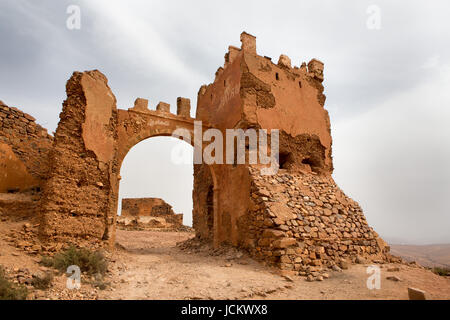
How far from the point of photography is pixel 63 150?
266 inches

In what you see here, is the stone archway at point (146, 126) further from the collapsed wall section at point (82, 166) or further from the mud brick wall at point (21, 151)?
the mud brick wall at point (21, 151)

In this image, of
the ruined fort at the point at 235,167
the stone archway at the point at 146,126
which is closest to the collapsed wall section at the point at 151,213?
the ruined fort at the point at 235,167

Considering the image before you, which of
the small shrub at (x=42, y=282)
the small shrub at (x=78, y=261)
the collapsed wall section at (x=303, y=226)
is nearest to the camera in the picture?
the small shrub at (x=42, y=282)

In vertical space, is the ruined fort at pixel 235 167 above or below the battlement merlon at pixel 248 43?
below

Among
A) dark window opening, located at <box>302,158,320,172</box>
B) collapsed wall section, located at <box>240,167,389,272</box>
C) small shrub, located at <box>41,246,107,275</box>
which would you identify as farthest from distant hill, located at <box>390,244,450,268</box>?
small shrub, located at <box>41,246,107,275</box>

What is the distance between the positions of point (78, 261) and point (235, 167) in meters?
4.68

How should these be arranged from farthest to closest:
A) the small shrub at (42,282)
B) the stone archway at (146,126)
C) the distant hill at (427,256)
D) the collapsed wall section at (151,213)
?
1. the distant hill at (427,256)
2. the collapsed wall section at (151,213)
3. the stone archway at (146,126)
4. the small shrub at (42,282)

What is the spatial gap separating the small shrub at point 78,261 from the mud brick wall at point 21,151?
7.90ft

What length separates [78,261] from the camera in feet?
17.7

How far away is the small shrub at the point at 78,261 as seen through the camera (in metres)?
5.21

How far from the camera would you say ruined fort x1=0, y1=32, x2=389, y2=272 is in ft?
21.2

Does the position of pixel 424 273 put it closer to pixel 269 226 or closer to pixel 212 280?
pixel 269 226

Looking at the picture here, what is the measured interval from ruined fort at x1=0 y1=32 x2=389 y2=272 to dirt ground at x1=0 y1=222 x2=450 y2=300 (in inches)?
25.4
